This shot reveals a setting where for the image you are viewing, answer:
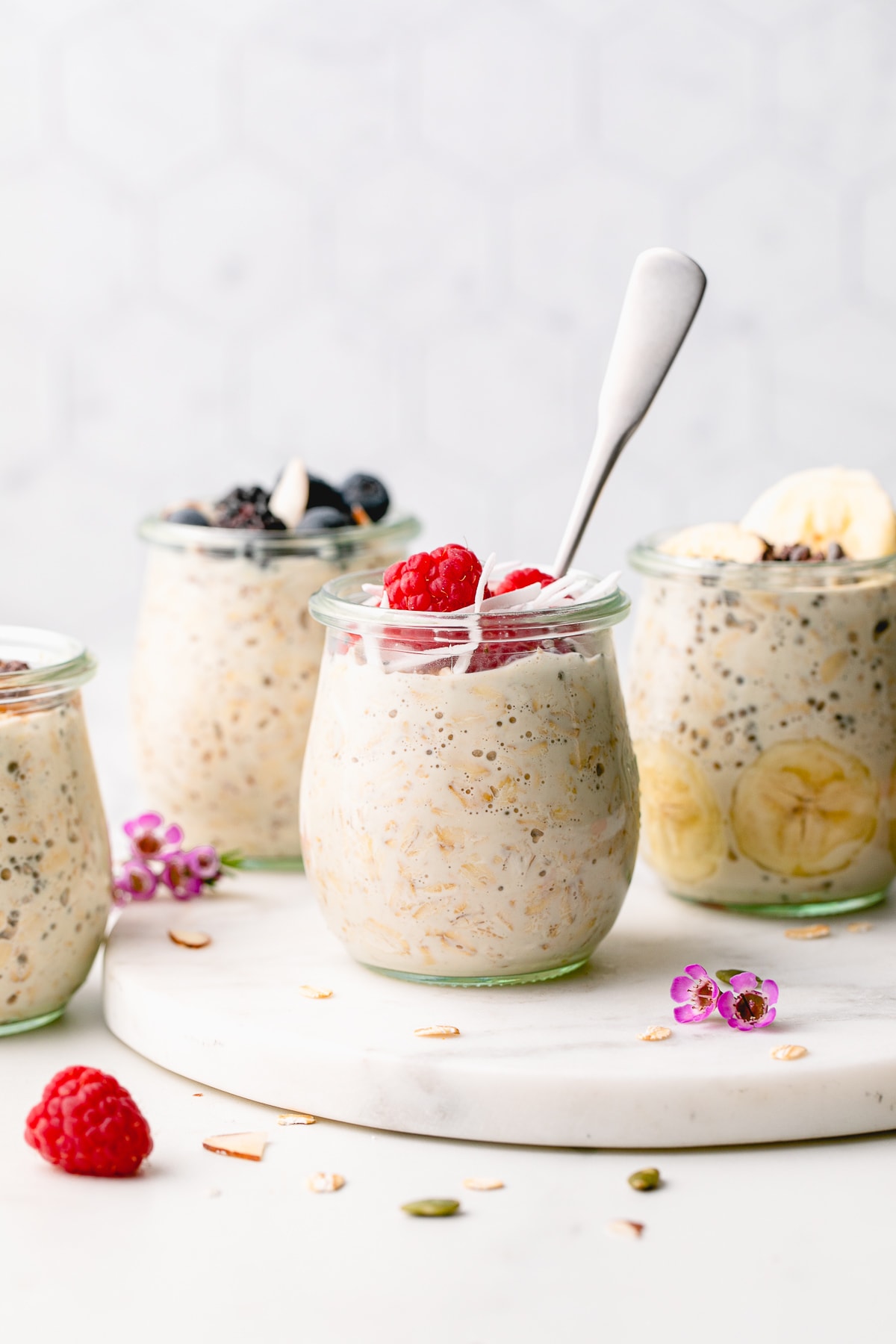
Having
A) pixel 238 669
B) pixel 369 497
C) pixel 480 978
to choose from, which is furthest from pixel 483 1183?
pixel 369 497

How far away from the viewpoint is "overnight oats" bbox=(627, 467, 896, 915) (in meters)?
1.15

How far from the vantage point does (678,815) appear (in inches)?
47.1

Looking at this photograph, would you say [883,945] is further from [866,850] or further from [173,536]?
[173,536]

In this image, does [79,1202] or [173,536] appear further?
[173,536]

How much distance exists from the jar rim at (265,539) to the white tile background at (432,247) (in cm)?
86

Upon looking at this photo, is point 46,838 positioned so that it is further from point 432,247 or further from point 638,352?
point 432,247

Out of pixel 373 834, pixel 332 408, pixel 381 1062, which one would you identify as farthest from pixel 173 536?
pixel 332 408

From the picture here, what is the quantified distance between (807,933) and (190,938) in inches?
16.9

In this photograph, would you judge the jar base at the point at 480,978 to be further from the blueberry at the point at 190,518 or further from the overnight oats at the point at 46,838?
the blueberry at the point at 190,518

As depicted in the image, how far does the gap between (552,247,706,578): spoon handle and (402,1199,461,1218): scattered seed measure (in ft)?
1.38

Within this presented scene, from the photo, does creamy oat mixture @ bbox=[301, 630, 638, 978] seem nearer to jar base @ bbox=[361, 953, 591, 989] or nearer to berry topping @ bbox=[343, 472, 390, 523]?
jar base @ bbox=[361, 953, 591, 989]

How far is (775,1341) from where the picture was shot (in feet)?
2.43

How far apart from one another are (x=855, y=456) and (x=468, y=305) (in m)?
0.59

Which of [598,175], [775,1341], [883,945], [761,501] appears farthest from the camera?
[598,175]
